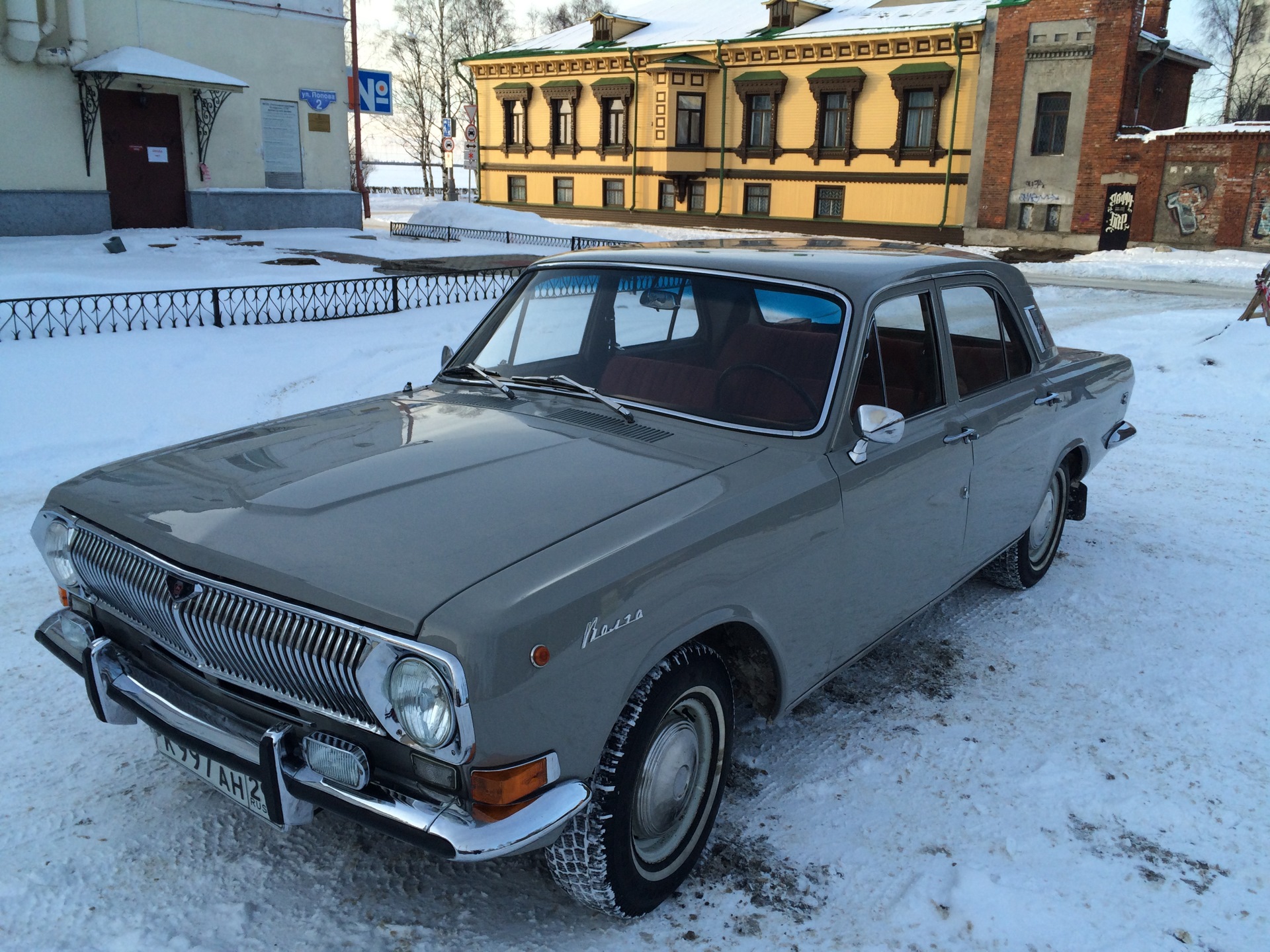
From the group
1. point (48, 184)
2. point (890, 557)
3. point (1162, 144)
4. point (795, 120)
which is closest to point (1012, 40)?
point (1162, 144)

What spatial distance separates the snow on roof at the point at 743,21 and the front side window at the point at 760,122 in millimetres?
2151

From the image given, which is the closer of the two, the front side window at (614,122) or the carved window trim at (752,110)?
the carved window trim at (752,110)

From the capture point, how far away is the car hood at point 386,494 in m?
2.49

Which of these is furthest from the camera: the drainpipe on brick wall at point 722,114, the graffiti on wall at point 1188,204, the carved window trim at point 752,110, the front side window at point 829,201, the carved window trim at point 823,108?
the drainpipe on brick wall at point 722,114

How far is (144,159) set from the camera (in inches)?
770

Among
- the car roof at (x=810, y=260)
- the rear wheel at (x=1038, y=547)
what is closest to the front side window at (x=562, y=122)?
the rear wheel at (x=1038, y=547)

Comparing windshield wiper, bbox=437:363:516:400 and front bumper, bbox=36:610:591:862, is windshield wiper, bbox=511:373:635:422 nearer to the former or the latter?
windshield wiper, bbox=437:363:516:400

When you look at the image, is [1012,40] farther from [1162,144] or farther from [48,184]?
[48,184]

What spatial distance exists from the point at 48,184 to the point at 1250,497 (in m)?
19.4

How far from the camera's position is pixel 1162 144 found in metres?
27.2

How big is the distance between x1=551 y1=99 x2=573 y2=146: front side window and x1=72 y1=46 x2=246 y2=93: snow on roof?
21415mm

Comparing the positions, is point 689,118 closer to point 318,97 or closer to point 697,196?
point 697,196

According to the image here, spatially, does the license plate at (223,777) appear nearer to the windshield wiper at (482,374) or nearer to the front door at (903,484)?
the windshield wiper at (482,374)

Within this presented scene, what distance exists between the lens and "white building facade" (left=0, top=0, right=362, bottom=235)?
57.8ft
